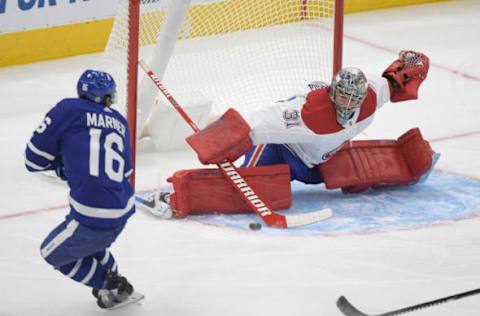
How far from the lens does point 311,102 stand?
4.82 m

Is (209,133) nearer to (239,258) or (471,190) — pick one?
(239,258)

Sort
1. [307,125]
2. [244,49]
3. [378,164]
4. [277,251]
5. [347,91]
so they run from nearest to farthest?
[277,251]
[347,91]
[307,125]
[378,164]
[244,49]

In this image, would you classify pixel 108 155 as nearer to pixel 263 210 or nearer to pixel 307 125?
pixel 263 210

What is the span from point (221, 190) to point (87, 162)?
1278 millimetres

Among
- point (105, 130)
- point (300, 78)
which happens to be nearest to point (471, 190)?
point (300, 78)

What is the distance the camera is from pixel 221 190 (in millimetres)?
4832

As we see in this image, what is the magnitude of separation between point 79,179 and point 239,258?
101 cm

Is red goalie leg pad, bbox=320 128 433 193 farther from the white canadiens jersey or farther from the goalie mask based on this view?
the goalie mask

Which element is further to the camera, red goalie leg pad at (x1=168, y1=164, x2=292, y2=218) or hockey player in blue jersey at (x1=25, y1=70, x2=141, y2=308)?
red goalie leg pad at (x1=168, y1=164, x2=292, y2=218)

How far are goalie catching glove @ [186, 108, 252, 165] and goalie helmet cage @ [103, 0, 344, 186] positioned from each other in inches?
21.4

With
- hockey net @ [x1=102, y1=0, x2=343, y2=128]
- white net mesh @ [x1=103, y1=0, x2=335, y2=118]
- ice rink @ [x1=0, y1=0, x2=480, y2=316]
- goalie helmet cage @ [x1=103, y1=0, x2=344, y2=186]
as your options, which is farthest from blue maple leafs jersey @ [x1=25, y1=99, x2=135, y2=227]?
white net mesh @ [x1=103, y1=0, x2=335, y2=118]

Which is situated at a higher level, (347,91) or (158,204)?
(347,91)

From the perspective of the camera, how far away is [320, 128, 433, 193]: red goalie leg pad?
16.5 ft

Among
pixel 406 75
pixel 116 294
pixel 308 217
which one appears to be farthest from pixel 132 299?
pixel 406 75
